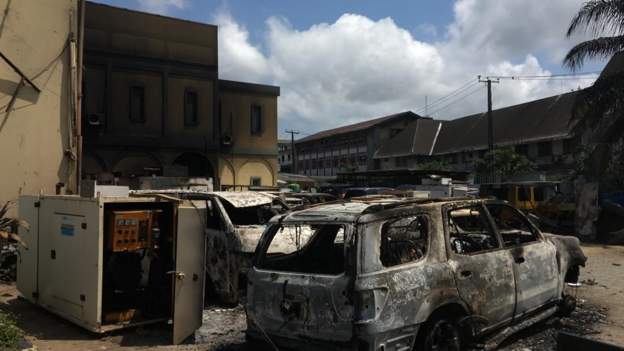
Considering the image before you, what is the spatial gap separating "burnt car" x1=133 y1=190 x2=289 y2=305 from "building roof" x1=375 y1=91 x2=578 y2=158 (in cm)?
3376

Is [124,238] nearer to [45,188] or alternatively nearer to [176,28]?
[45,188]

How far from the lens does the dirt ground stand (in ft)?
19.7

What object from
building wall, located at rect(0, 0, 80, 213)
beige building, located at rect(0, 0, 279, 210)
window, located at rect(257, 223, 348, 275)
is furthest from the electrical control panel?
beige building, located at rect(0, 0, 279, 210)

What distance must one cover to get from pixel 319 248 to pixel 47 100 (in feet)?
26.2

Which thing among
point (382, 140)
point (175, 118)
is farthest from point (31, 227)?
point (382, 140)

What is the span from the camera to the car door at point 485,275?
16.6 ft

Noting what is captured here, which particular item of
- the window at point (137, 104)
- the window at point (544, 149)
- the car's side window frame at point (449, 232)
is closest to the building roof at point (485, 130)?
the window at point (544, 149)

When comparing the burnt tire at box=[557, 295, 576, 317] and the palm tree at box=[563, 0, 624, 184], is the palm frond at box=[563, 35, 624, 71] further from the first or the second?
the burnt tire at box=[557, 295, 576, 317]

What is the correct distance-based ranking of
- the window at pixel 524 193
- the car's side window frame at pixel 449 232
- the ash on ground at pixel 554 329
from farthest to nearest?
the window at pixel 524 193 → the ash on ground at pixel 554 329 → the car's side window frame at pixel 449 232

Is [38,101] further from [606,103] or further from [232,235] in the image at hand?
[606,103]

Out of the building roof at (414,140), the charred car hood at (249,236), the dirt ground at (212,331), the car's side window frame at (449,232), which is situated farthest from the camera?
the building roof at (414,140)

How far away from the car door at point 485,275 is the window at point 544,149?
42.1 m

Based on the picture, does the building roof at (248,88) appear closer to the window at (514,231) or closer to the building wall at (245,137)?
the building wall at (245,137)

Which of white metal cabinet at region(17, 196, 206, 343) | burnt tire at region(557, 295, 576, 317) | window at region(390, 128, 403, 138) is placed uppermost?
window at region(390, 128, 403, 138)
